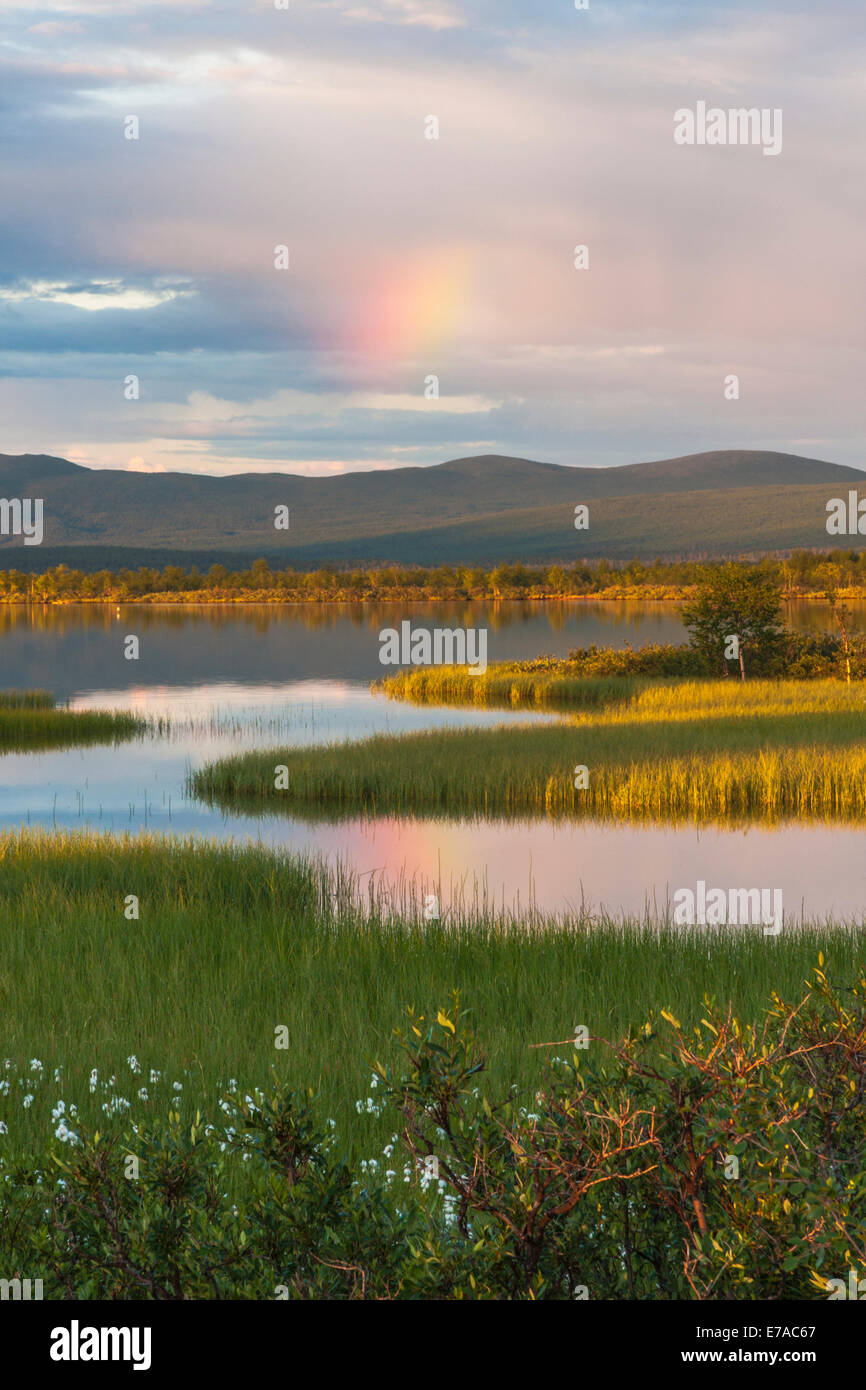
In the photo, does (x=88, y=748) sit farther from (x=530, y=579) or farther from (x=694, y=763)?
(x=530, y=579)

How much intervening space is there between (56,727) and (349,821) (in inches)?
677

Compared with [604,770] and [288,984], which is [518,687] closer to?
[604,770]

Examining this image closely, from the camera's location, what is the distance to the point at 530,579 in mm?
164750

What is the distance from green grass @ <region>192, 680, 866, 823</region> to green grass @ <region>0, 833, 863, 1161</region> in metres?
9.95

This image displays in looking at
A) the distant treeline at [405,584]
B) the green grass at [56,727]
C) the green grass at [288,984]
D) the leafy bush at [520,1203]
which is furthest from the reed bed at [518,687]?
the distant treeline at [405,584]

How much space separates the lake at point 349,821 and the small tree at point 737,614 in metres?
8.11

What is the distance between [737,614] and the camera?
148ft

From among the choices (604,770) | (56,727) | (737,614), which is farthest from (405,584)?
(604,770)

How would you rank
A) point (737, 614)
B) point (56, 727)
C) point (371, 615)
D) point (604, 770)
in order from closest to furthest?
1. point (604, 770)
2. point (56, 727)
3. point (737, 614)
4. point (371, 615)

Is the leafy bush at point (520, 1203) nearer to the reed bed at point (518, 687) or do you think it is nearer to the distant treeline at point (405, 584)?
the reed bed at point (518, 687)

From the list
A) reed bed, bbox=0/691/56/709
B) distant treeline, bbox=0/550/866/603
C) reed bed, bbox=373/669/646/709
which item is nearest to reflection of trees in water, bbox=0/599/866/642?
distant treeline, bbox=0/550/866/603

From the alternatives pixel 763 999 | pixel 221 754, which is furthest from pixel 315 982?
pixel 221 754

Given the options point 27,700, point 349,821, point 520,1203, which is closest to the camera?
point 520,1203
